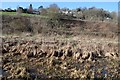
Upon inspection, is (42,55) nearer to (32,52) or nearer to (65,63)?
(32,52)

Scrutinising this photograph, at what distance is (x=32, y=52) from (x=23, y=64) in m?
1.90

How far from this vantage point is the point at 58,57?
44.5ft

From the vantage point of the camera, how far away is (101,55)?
14.9m

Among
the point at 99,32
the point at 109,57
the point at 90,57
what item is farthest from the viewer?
the point at 99,32

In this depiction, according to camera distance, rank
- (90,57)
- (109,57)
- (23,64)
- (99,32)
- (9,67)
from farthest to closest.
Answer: (99,32) < (109,57) < (90,57) < (23,64) < (9,67)

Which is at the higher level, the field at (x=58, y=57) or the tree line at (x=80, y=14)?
the tree line at (x=80, y=14)

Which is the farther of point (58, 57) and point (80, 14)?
point (80, 14)

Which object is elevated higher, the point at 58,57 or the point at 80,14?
the point at 80,14

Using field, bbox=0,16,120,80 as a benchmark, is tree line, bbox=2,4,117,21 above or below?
above

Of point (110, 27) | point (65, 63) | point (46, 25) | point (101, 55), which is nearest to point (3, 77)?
point (65, 63)

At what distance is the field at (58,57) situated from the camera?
423 inches

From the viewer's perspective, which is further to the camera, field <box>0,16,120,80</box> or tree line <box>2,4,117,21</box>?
tree line <box>2,4,117,21</box>

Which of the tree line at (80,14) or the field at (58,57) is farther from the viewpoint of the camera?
the tree line at (80,14)

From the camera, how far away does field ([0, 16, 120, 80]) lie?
35.3 ft
